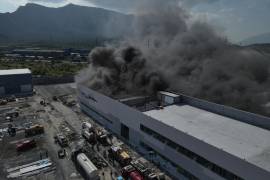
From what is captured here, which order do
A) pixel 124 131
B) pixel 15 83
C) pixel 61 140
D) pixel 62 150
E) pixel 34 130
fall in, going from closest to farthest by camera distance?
pixel 62 150 < pixel 61 140 < pixel 124 131 < pixel 34 130 < pixel 15 83

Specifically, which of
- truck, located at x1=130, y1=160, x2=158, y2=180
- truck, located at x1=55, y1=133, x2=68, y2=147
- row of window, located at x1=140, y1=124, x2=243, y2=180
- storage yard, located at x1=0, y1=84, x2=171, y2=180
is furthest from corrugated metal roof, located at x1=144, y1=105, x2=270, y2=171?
truck, located at x1=55, y1=133, x2=68, y2=147

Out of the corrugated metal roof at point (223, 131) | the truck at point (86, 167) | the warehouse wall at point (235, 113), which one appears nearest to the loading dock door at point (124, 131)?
the corrugated metal roof at point (223, 131)

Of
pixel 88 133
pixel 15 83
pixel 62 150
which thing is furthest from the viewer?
pixel 15 83

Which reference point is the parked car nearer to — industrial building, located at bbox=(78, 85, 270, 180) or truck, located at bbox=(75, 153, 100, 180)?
truck, located at bbox=(75, 153, 100, 180)

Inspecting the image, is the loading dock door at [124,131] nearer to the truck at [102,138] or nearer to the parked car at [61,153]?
the truck at [102,138]

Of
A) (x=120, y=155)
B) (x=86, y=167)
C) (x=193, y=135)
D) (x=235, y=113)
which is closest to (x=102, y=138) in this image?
(x=120, y=155)

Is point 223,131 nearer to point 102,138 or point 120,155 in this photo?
point 120,155
